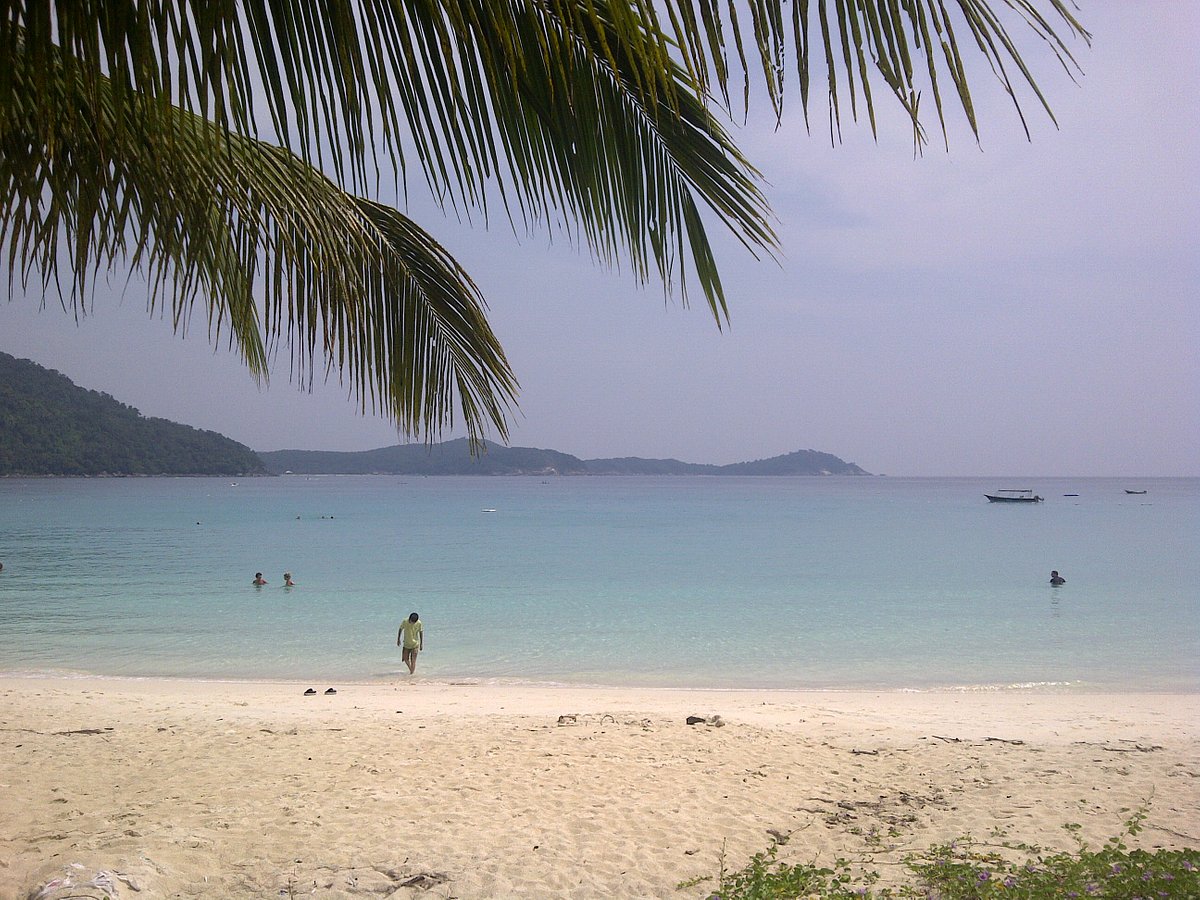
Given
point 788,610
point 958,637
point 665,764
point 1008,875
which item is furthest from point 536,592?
point 1008,875

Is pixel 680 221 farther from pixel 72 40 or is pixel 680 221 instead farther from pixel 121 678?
pixel 121 678

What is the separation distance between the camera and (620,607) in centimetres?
2258

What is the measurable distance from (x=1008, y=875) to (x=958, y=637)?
50.8 ft

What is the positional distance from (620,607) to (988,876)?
18709 millimetres

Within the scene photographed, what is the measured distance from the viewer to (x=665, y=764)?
6852 millimetres

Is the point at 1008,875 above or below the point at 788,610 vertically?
above

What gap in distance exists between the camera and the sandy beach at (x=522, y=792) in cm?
448

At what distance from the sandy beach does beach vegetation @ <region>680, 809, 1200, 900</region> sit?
0.22 m

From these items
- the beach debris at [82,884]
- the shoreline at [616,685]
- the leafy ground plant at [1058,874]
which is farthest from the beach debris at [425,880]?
the shoreline at [616,685]

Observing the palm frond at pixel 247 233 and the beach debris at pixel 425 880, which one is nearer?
the palm frond at pixel 247 233

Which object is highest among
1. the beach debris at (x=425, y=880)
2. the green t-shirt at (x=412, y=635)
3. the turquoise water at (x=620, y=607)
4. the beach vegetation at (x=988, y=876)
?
the beach vegetation at (x=988, y=876)

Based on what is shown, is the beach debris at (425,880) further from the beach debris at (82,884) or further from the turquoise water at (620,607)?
the turquoise water at (620,607)

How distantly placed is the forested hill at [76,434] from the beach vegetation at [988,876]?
98425 millimetres

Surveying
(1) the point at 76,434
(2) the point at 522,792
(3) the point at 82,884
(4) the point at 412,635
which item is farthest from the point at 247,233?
(1) the point at 76,434
